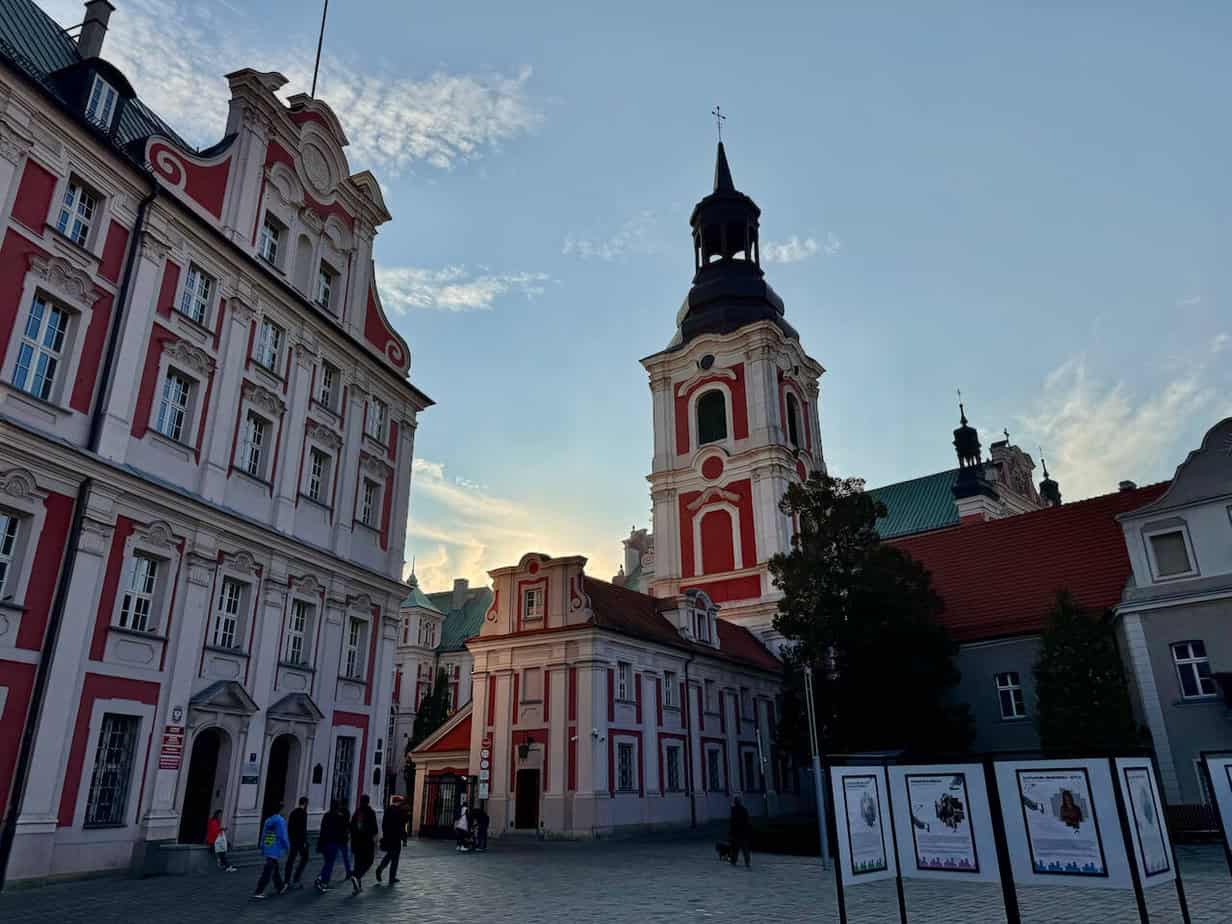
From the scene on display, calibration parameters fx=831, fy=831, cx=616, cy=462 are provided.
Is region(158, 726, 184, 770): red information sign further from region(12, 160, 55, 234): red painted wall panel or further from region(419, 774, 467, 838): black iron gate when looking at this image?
region(419, 774, 467, 838): black iron gate

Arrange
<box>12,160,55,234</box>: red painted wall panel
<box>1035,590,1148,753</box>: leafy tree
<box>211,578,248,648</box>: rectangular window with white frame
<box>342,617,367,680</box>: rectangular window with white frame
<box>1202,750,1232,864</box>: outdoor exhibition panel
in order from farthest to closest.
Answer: <box>1035,590,1148,753</box>: leafy tree < <box>342,617,367,680</box>: rectangular window with white frame < <box>211,578,248,648</box>: rectangular window with white frame < <box>12,160,55,234</box>: red painted wall panel < <box>1202,750,1232,864</box>: outdoor exhibition panel

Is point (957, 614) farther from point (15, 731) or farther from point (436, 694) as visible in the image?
point (436, 694)

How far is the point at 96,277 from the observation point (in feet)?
62.6

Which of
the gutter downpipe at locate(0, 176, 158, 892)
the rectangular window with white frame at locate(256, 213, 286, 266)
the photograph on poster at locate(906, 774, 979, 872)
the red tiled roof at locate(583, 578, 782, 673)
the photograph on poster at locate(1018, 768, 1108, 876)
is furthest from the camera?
the red tiled roof at locate(583, 578, 782, 673)

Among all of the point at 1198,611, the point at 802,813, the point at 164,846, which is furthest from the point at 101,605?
the point at 802,813

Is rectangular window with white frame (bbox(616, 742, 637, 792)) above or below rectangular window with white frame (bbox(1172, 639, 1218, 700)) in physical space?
below

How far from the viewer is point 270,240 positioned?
25.1 metres

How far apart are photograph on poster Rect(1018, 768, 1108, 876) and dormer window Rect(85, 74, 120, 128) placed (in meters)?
23.5

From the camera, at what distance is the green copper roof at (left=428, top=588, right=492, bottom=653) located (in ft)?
256

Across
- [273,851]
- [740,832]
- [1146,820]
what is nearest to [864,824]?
[1146,820]

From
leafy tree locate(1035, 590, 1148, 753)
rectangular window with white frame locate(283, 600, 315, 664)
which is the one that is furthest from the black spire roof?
rectangular window with white frame locate(283, 600, 315, 664)

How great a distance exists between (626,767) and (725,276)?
3692cm

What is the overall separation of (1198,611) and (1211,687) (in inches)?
94.7

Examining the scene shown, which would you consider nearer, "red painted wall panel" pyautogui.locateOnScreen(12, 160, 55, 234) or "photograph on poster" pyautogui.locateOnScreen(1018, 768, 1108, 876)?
"photograph on poster" pyautogui.locateOnScreen(1018, 768, 1108, 876)
